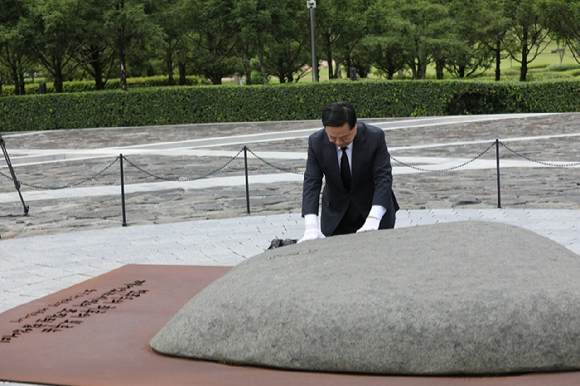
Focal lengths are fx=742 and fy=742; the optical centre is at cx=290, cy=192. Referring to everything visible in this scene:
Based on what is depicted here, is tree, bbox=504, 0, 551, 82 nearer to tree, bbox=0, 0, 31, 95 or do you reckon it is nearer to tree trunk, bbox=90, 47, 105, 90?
tree trunk, bbox=90, 47, 105, 90

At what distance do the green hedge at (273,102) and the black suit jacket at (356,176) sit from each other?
19.3m

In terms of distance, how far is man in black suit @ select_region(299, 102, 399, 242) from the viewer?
180 inches

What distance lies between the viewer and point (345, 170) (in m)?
4.67

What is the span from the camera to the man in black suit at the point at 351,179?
15.0 feet

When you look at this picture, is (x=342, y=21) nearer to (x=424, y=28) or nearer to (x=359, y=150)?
(x=424, y=28)

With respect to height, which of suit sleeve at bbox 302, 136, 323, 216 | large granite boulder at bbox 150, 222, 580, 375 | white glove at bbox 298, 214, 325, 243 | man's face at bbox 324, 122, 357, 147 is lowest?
large granite boulder at bbox 150, 222, 580, 375

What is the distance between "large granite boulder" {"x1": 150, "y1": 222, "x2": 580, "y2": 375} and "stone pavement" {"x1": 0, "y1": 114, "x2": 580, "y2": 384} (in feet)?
7.89

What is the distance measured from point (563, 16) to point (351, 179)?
2944cm

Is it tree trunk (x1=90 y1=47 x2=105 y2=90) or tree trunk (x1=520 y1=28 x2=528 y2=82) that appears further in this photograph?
tree trunk (x1=520 y1=28 x2=528 y2=82)

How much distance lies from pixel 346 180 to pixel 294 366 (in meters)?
1.37

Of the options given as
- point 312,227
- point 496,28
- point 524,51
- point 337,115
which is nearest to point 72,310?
point 312,227

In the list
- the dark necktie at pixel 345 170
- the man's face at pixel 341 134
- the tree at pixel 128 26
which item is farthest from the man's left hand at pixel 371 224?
the tree at pixel 128 26

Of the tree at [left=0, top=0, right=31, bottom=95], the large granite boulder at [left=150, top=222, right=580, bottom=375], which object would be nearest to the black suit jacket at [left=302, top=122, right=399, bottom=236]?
the large granite boulder at [left=150, top=222, right=580, bottom=375]

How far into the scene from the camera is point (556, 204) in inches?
364
